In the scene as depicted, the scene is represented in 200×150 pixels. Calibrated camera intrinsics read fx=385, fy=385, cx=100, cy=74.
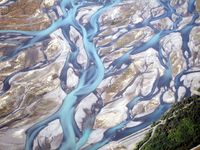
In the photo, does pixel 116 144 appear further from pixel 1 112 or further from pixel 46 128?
pixel 1 112

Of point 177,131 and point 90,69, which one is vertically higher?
point 90,69

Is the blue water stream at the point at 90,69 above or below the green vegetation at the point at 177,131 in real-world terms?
above


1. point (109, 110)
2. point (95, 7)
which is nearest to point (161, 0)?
point (95, 7)

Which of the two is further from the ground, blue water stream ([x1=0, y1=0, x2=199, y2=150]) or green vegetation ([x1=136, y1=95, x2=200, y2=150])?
blue water stream ([x1=0, y1=0, x2=199, y2=150])

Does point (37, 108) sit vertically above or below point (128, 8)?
below

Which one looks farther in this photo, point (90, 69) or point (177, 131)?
point (90, 69)

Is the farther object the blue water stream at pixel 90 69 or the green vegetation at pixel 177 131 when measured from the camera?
the blue water stream at pixel 90 69

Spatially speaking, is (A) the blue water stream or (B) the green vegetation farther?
(A) the blue water stream

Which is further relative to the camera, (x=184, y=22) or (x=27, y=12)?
(x=27, y=12)
